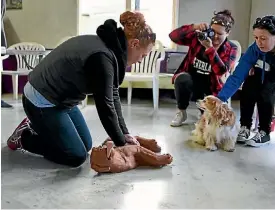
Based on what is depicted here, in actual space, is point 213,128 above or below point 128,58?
below

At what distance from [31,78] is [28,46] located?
3232mm

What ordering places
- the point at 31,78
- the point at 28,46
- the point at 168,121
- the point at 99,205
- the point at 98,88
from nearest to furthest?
1. the point at 99,205
2. the point at 98,88
3. the point at 31,78
4. the point at 168,121
5. the point at 28,46

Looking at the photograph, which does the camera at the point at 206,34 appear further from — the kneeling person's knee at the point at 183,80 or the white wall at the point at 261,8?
the white wall at the point at 261,8

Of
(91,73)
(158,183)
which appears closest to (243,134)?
(158,183)

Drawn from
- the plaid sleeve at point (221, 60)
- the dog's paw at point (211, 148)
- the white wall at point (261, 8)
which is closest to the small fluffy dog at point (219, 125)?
the dog's paw at point (211, 148)

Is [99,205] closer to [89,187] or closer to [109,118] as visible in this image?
[89,187]

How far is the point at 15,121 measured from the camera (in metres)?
3.13

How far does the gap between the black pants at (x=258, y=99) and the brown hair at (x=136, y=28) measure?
1105 mm

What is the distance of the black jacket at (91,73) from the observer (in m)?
1.68

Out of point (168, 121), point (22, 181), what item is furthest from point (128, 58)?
point (168, 121)

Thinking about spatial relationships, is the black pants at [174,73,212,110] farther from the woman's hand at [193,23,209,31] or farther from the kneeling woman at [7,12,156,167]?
the kneeling woman at [7,12,156,167]

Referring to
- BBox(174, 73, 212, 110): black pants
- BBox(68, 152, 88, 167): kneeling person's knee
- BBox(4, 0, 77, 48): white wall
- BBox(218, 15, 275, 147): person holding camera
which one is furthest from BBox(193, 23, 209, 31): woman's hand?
BBox(4, 0, 77, 48): white wall

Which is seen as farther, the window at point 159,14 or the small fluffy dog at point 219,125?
the window at point 159,14

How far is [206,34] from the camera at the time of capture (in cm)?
292
